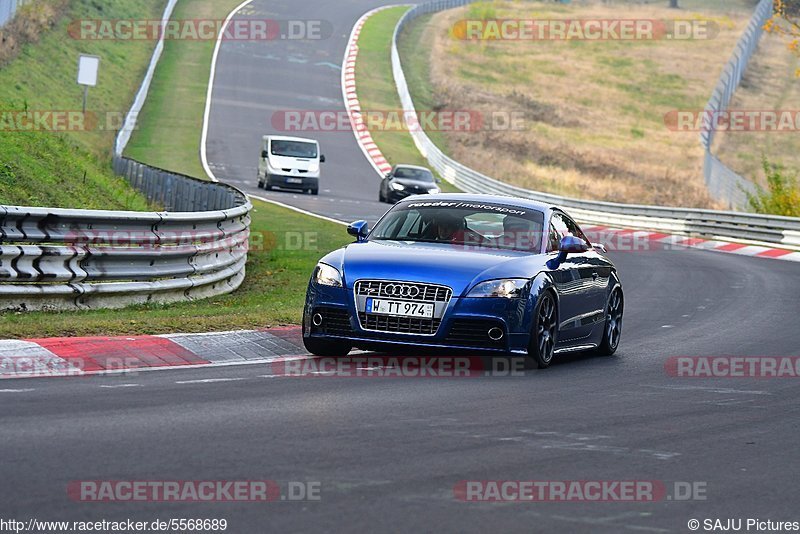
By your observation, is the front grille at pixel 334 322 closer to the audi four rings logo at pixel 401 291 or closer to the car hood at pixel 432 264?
the car hood at pixel 432 264

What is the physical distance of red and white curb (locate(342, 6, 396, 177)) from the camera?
2234 inches

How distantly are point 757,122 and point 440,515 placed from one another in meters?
69.5

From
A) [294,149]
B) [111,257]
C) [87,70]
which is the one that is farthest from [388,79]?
[111,257]

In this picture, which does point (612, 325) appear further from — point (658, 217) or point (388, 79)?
point (388, 79)

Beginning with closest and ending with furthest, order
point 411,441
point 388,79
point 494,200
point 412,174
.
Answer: point 411,441, point 494,200, point 412,174, point 388,79

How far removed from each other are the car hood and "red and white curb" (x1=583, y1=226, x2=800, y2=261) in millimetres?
19826

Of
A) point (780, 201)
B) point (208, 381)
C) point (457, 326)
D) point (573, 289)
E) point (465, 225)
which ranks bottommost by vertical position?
point (780, 201)

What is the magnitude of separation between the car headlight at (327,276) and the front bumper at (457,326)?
0.07 m

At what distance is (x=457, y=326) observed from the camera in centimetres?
1145

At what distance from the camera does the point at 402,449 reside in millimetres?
7727

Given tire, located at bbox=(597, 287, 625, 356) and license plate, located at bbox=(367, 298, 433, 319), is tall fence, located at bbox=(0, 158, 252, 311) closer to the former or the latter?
license plate, located at bbox=(367, 298, 433, 319)

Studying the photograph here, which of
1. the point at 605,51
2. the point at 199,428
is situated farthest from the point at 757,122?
the point at 199,428

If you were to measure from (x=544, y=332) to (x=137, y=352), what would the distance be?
338 cm

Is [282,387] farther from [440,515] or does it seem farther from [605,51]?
[605,51]
